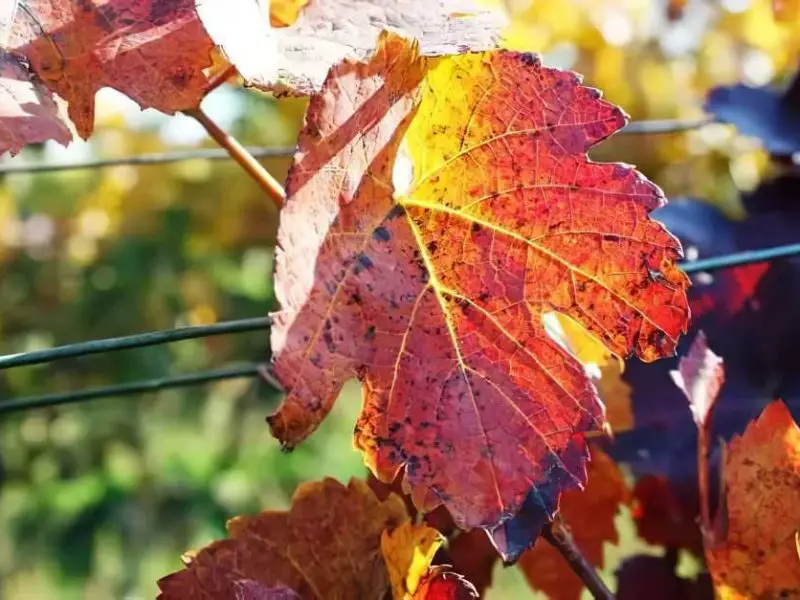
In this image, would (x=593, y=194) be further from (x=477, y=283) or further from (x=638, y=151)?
(x=638, y=151)

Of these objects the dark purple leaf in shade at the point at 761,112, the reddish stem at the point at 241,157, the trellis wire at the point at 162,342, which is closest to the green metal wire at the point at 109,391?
the trellis wire at the point at 162,342

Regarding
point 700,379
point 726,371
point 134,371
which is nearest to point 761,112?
point 726,371

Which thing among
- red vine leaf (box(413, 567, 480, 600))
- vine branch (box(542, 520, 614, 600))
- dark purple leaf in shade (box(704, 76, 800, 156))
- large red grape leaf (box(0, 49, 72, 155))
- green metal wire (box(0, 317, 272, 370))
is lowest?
vine branch (box(542, 520, 614, 600))

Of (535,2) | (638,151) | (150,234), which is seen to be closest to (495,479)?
(535,2)

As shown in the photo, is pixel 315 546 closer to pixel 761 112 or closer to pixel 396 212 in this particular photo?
pixel 396 212

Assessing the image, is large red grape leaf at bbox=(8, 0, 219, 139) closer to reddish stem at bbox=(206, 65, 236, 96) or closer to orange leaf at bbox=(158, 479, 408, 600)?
reddish stem at bbox=(206, 65, 236, 96)

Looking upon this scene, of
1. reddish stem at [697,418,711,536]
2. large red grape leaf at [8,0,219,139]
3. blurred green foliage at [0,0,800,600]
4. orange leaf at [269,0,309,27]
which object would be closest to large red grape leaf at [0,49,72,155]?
large red grape leaf at [8,0,219,139]

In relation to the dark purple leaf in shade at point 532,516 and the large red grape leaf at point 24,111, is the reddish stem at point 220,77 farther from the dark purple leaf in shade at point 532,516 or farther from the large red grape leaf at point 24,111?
the dark purple leaf in shade at point 532,516
